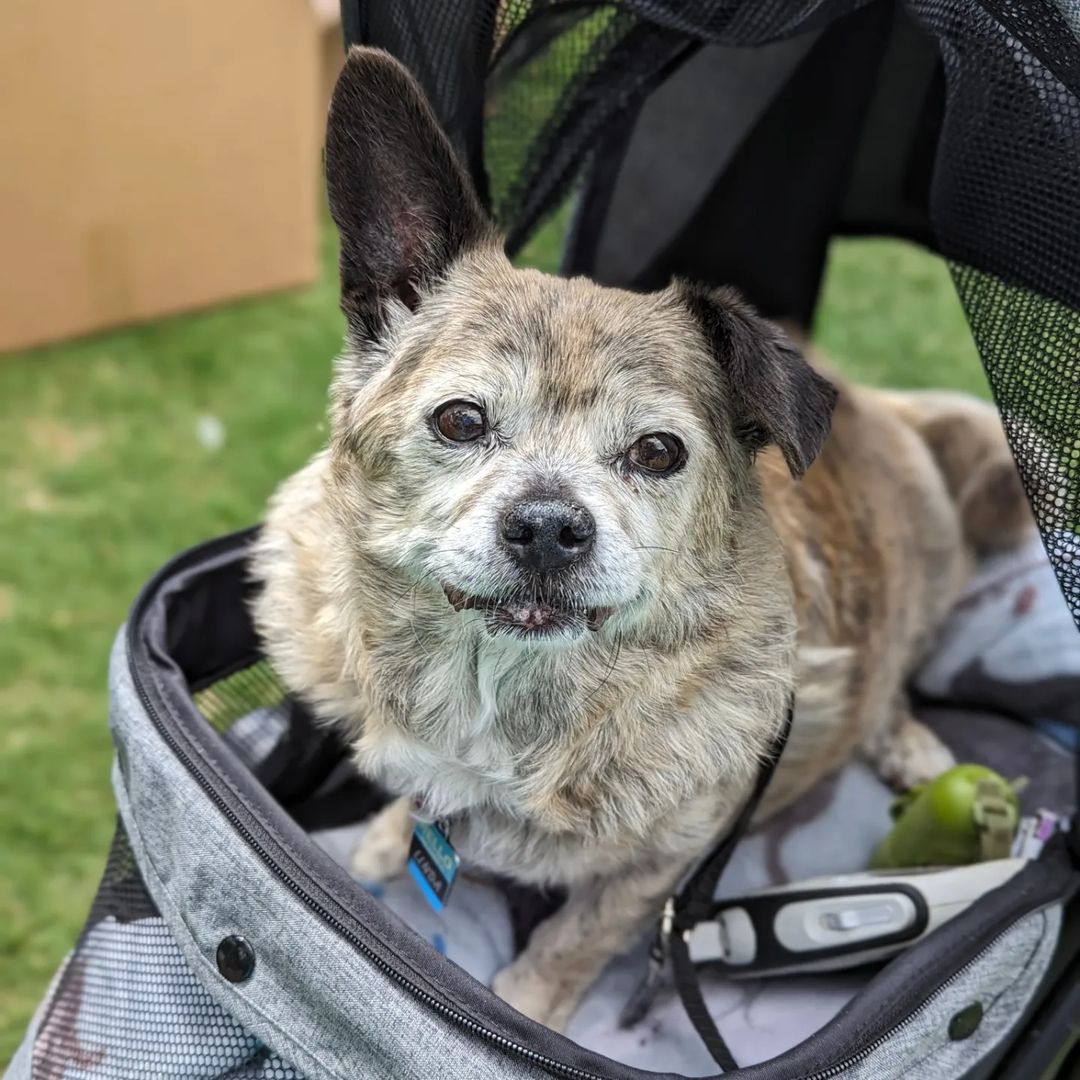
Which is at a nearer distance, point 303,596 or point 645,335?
point 645,335

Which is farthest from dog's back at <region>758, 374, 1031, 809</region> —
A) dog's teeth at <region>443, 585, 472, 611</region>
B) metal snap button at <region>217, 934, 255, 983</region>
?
metal snap button at <region>217, 934, 255, 983</region>

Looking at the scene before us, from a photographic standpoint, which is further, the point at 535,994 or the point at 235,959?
the point at 535,994

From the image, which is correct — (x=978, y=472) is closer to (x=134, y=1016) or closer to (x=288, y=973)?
(x=288, y=973)

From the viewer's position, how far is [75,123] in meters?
3.86

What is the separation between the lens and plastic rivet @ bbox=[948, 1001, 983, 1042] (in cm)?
186

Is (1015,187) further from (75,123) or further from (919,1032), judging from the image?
(75,123)

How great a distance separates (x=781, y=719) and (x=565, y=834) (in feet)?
1.40

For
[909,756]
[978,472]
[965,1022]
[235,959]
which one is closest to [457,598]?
[235,959]

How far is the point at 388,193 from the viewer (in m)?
1.88

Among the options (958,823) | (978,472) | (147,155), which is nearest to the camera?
(958,823)

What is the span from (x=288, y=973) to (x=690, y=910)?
0.79 meters

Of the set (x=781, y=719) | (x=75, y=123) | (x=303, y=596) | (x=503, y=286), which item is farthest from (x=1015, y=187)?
(x=75, y=123)

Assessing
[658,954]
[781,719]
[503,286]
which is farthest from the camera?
[658,954]

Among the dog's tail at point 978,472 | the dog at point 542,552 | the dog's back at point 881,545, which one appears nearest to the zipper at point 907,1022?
the dog at point 542,552
